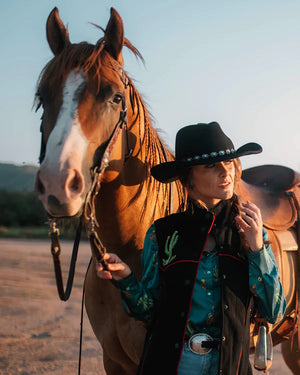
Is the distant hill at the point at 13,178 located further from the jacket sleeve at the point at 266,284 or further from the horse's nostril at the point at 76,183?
the jacket sleeve at the point at 266,284

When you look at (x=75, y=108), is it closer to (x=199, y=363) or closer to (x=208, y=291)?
(x=208, y=291)

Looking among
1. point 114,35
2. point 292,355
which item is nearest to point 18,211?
point 292,355

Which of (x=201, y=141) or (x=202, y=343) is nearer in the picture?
(x=202, y=343)

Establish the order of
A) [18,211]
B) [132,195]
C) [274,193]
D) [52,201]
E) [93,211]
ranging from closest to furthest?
[52,201] → [93,211] → [132,195] → [274,193] → [18,211]

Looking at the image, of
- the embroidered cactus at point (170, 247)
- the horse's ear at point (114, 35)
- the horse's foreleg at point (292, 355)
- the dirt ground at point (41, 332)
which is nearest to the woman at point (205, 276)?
the embroidered cactus at point (170, 247)

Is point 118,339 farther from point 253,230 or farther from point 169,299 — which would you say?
point 253,230

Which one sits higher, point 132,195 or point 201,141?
point 201,141

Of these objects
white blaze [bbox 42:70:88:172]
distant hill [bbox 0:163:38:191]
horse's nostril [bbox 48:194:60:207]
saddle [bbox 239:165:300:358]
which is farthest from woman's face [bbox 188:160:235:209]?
distant hill [bbox 0:163:38:191]

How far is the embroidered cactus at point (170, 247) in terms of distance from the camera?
65.0 inches

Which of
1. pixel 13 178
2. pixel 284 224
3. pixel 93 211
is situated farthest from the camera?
pixel 13 178

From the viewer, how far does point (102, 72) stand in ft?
5.75

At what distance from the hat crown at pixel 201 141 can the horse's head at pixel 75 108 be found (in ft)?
1.01

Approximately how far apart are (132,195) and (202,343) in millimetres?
812

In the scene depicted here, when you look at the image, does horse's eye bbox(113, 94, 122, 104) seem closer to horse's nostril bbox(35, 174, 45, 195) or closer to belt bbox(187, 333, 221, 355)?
horse's nostril bbox(35, 174, 45, 195)
